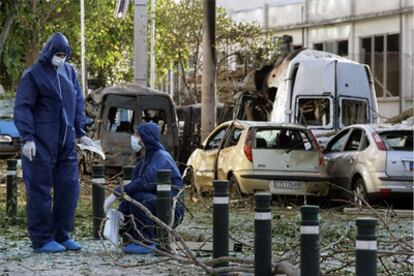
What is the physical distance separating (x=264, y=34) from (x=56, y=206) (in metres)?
27.4

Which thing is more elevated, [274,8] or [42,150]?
[274,8]

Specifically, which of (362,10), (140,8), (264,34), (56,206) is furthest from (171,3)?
(56,206)

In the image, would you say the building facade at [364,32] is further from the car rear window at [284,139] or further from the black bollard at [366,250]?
the black bollard at [366,250]

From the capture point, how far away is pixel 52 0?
107ft

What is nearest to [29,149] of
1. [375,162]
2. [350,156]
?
[375,162]

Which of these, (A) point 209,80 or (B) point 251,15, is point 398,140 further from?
(B) point 251,15

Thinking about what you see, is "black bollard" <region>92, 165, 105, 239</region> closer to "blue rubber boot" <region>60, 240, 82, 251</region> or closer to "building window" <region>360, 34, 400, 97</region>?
"blue rubber boot" <region>60, 240, 82, 251</region>

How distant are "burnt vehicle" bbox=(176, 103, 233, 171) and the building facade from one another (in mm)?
9887

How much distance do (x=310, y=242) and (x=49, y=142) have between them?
3925 mm

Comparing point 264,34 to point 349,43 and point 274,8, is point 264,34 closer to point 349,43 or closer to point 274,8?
point 349,43

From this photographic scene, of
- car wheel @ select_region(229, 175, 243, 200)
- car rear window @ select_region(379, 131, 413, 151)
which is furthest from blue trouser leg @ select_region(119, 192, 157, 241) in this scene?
car rear window @ select_region(379, 131, 413, 151)

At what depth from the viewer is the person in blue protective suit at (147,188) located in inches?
395

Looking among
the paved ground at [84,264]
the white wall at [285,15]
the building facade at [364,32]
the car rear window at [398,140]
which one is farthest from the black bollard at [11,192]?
the white wall at [285,15]

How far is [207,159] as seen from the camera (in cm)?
1805
